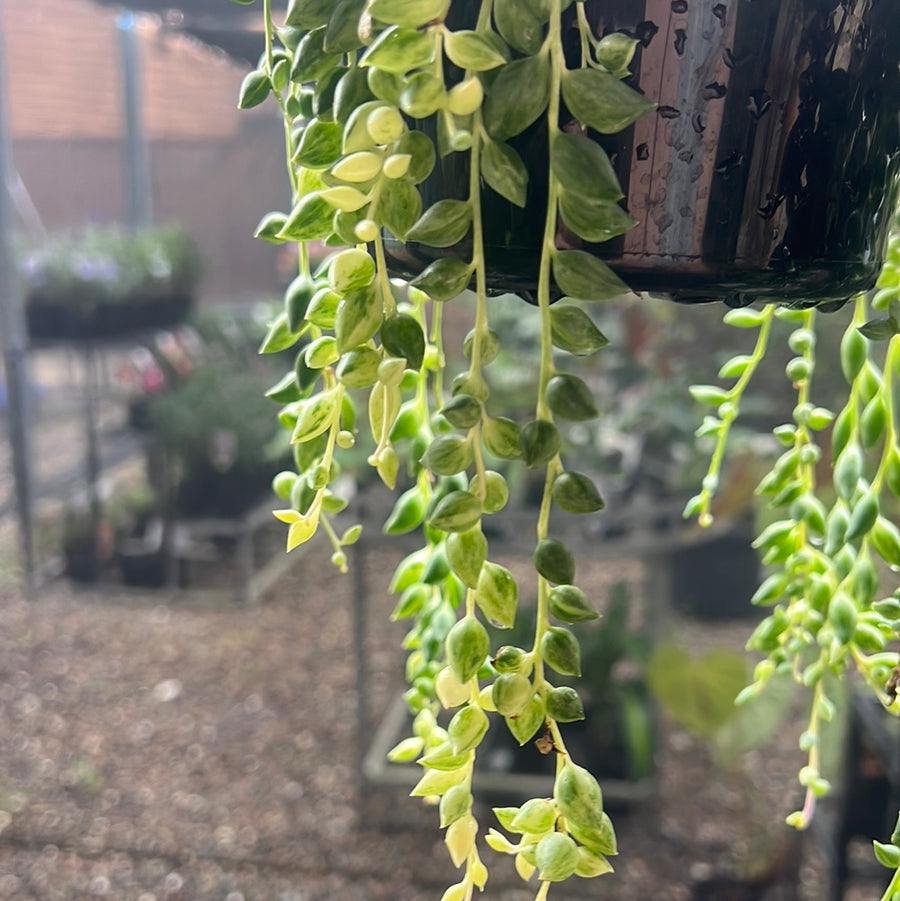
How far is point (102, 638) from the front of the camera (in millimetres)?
1937

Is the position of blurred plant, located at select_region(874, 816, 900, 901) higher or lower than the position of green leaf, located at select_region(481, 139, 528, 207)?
lower

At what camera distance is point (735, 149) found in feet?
1.01

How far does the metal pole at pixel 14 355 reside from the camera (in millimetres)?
1785

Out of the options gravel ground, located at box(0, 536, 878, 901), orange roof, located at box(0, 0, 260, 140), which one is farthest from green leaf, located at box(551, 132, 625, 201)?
orange roof, located at box(0, 0, 260, 140)

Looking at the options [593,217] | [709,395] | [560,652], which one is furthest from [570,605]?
[709,395]

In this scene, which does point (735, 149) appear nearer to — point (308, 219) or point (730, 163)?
point (730, 163)

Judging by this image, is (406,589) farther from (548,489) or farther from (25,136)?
(25,136)

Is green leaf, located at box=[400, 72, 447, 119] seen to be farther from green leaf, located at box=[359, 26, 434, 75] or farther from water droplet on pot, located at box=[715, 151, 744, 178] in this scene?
water droplet on pot, located at box=[715, 151, 744, 178]

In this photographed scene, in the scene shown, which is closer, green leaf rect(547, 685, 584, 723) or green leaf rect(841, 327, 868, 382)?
green leaf rect(547, 685, 584, 723)

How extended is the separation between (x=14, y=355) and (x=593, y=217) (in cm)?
190

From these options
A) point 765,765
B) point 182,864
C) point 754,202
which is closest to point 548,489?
point 754,202

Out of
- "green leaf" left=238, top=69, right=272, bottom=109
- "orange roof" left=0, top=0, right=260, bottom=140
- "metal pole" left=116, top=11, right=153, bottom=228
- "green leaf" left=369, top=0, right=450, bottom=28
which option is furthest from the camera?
"metal pole" left=116, top=11, right=153, bottom=228

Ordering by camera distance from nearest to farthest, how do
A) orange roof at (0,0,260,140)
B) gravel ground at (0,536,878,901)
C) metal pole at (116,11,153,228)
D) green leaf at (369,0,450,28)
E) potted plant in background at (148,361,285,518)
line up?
green leaf at (369,0,450,28)
gravel ground at (0,536,878,901)
orange roof at (0,0,260,140)
metal pole at (116,11,153,228)
potted plant in background at (148,361,285,518)

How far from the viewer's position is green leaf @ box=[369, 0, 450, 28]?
0.24 meters
